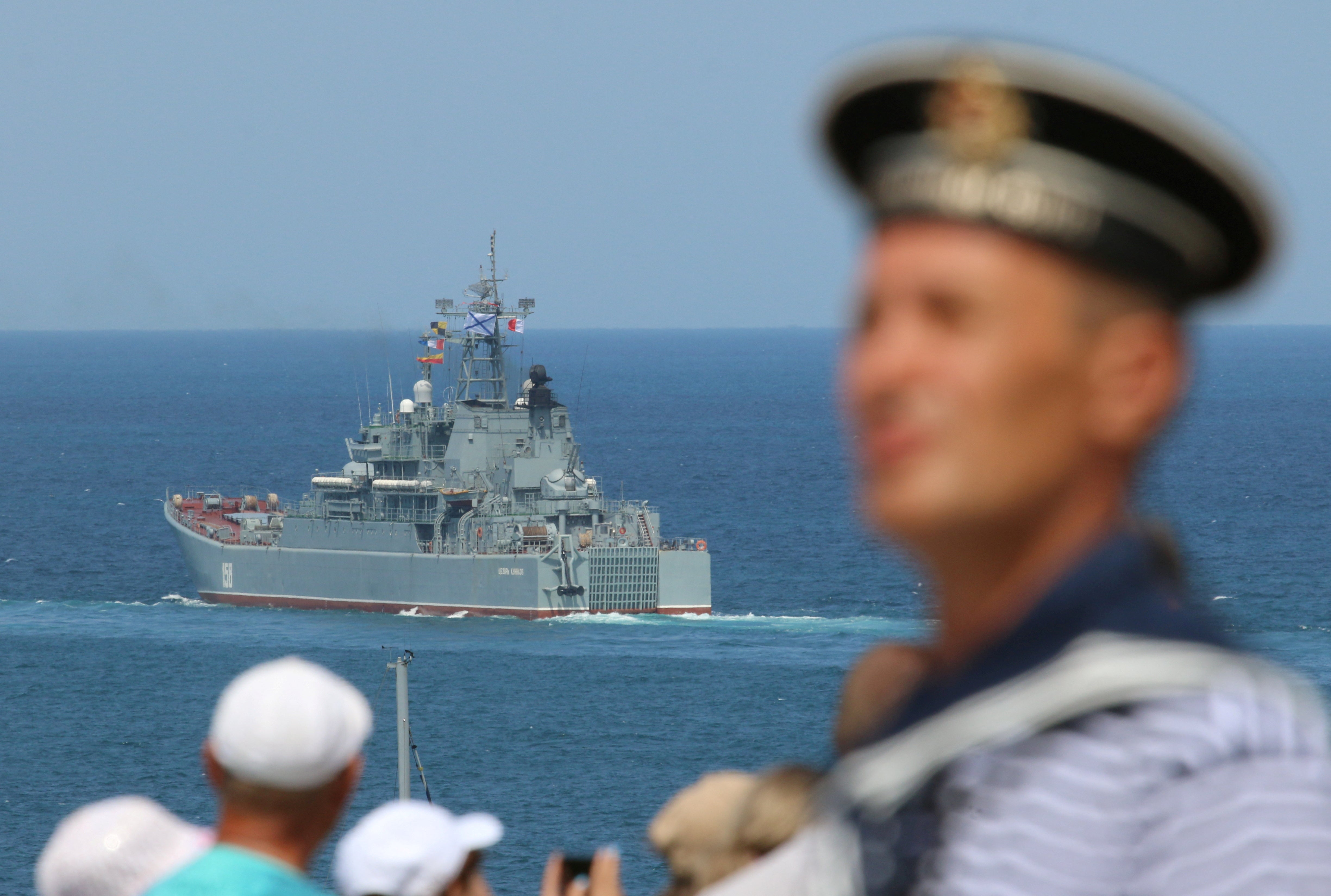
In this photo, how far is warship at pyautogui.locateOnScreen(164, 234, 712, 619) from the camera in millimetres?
71375

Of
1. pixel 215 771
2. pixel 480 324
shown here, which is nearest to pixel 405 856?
pixel 215 771

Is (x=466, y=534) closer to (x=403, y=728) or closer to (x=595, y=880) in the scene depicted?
(x=403, y=728)

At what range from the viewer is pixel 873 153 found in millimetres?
1718

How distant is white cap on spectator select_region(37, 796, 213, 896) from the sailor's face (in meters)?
3.14

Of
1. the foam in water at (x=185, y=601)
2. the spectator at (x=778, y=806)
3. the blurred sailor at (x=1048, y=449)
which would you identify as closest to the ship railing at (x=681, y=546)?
the foam in water at (x=185, y=601)

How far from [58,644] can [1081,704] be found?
72.4 metres

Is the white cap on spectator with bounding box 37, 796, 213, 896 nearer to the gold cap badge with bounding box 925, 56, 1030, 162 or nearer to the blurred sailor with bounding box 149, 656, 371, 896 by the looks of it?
the blurred sailor with bounding box 149, 656, 371, 896

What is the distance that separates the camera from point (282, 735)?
3477 mm

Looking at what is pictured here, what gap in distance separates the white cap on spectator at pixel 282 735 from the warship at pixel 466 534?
2632 inches

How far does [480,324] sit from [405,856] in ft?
244

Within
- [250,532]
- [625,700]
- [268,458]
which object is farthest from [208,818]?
[268,458]

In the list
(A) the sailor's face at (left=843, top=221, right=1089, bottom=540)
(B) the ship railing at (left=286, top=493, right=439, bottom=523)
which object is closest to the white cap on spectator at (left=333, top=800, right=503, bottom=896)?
(A) the sailor's face at (left=843, top=221, right=1089, bottom=540)

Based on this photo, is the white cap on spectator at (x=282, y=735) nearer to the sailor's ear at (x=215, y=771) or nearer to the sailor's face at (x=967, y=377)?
the sailor's ear at (x=215, y=771)

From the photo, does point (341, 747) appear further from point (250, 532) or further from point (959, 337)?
point (250, 532)
